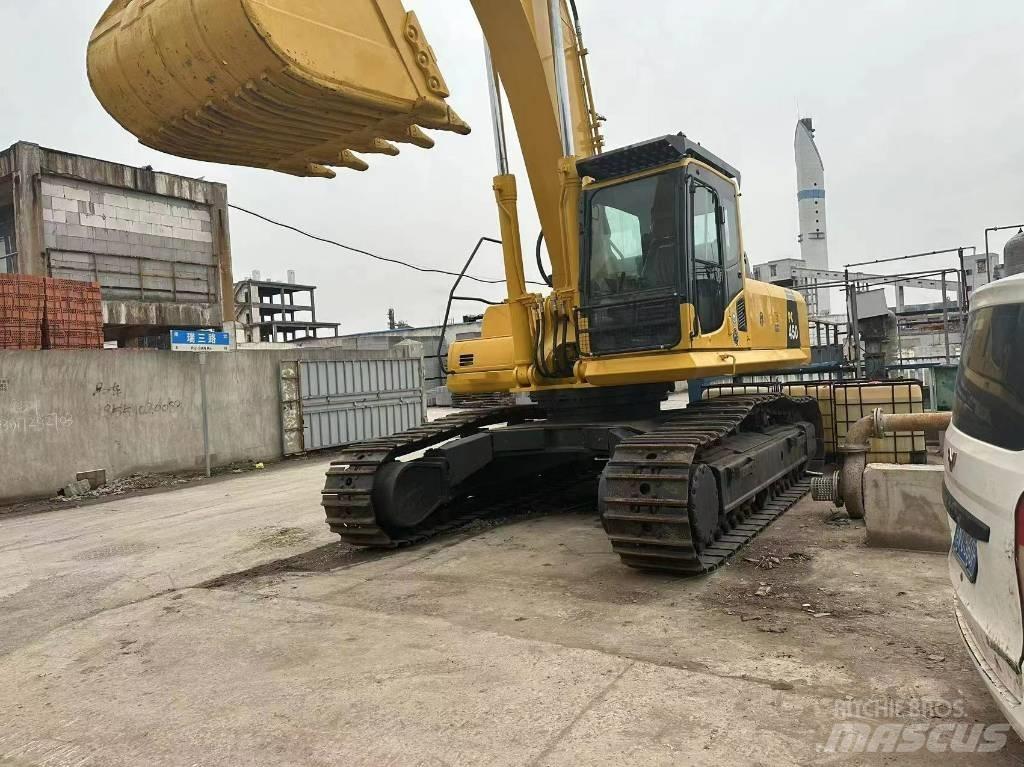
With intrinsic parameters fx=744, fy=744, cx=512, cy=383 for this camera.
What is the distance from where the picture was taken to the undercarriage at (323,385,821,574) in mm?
5051

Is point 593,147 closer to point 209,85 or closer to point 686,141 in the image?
point 686,141

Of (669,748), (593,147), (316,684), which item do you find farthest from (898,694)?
(593,147)

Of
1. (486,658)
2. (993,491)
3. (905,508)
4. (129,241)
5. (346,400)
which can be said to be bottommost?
(486,658)

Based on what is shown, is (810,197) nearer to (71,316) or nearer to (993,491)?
(71,316)

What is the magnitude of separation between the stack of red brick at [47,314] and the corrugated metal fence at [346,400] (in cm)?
366

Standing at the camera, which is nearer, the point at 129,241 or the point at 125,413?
the point at 125,413

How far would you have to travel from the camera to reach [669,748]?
2906 mm

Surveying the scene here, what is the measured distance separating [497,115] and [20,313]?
975 cm

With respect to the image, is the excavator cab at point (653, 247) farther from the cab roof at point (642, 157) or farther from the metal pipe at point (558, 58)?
the metal pipe at point (558, 58)

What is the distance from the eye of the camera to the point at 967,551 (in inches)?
107

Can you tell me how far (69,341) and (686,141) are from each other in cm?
1160

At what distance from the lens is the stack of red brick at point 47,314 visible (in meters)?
12.2

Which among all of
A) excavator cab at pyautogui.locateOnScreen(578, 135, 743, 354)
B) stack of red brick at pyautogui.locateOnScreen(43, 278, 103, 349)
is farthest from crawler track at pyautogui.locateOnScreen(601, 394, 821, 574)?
stack of red brick at pyautogui.locateOnScreen(43, 278, 103, 349)

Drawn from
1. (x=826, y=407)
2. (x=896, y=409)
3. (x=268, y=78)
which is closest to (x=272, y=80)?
(x=268, y=78)
